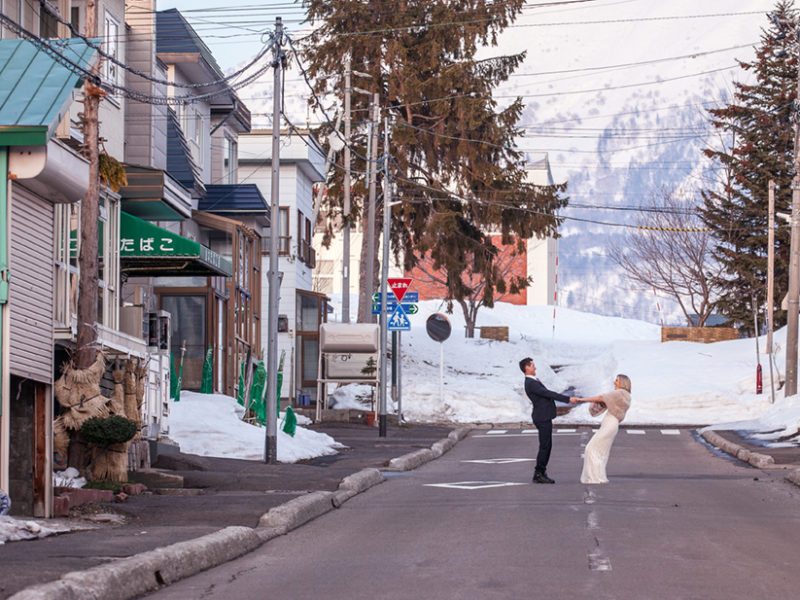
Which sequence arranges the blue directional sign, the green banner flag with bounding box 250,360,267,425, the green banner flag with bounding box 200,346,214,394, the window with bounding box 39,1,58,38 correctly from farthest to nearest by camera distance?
the blue directional sign
the green banner flag with bounding box 200,346,214,394
the green banner flag with bounding box 250,360,267,425
the window with bounding box 39,1,58,38

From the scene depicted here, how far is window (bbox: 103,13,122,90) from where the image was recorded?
29797 mm

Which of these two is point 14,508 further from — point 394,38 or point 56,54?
point 394,38

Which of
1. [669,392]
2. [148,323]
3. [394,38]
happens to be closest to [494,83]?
[394,38]

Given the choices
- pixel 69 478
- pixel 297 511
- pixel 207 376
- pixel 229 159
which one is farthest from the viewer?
pixel 229 159

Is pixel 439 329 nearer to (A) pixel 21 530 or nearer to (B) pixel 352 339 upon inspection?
(B) pixel 352 339

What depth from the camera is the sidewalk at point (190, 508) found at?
11.3m

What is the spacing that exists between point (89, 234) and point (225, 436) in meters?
7.79

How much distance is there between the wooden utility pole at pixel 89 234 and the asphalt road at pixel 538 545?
4.18 meters

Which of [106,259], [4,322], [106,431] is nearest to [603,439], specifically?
[106,431]

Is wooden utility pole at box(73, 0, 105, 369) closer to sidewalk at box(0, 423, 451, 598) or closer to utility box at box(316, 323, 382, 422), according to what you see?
sidewalk at box(0, 423, 451, 598)

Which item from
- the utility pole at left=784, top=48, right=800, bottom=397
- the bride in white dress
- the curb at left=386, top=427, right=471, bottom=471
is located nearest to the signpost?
the curb at left=386, top=427, right=471, bottom=471

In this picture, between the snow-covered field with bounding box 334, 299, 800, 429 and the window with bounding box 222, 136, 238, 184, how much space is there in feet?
26.4

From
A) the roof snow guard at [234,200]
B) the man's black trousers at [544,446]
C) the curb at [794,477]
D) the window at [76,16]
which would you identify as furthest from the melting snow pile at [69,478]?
the roof snow guard at [234,200]

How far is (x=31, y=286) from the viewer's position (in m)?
16.4
